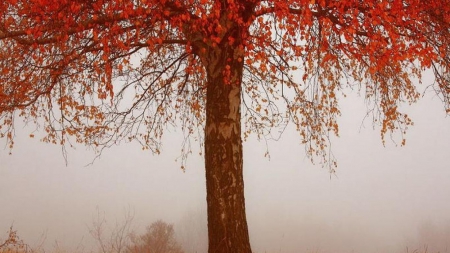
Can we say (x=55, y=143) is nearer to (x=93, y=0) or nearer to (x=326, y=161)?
(x=93, y=0)

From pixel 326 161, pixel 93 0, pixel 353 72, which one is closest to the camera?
pixel 93 0

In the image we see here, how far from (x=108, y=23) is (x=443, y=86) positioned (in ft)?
26.1

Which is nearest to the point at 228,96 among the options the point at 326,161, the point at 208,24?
the point at 208,24

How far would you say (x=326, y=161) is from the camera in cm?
1305

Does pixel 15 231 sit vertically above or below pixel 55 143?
below

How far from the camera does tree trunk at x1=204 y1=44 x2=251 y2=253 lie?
29.2 feet

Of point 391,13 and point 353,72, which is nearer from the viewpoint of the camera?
point 391,13

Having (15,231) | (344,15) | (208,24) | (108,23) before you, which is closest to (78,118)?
(15,231)

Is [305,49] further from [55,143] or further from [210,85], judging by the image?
[55,143]

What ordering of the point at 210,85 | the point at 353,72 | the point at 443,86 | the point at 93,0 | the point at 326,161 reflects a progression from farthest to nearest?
the point at 353,72 → the point at 326,161 → the point at 443,86 → the point at 210,85 → the point at 93,0

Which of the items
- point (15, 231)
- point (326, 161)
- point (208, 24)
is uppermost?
point (208, 24)

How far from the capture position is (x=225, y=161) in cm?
906

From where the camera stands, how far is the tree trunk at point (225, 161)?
8914 millimetres

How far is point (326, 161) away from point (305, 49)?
4.31 m
